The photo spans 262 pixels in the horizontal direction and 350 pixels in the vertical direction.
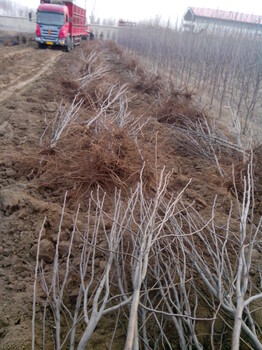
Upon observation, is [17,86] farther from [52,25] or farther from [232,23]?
[232,23]

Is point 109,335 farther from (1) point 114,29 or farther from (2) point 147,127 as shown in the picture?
(1) point 114,29

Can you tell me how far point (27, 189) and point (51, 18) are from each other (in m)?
16.0

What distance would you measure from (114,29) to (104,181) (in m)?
39.6

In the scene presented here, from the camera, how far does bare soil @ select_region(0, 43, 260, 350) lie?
2289 mm

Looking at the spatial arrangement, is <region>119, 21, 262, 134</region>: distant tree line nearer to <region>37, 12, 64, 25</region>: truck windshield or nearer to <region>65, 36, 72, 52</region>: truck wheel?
<region>65, 36, 72, 52</region>: truck wheel

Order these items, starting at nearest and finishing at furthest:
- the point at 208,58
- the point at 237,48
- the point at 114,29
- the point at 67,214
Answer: the point at 67,214 → the point at 208,58 → the point at 237,48 → the point at 114,29

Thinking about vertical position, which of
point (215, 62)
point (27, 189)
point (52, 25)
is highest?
point (52, 25)

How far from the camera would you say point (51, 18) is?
55.3ft

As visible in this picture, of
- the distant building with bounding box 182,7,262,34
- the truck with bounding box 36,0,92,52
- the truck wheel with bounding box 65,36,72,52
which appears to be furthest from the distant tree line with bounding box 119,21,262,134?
the truck with bounding box 36,0,92,52

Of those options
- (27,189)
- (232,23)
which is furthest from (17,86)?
(232,23)

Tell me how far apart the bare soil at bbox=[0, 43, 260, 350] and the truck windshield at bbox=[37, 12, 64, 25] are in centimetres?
1018

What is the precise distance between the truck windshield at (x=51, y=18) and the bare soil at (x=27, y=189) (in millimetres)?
10182

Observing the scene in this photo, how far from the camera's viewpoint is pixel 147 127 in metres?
6.31

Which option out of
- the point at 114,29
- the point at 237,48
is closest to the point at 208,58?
the point at 237,48
